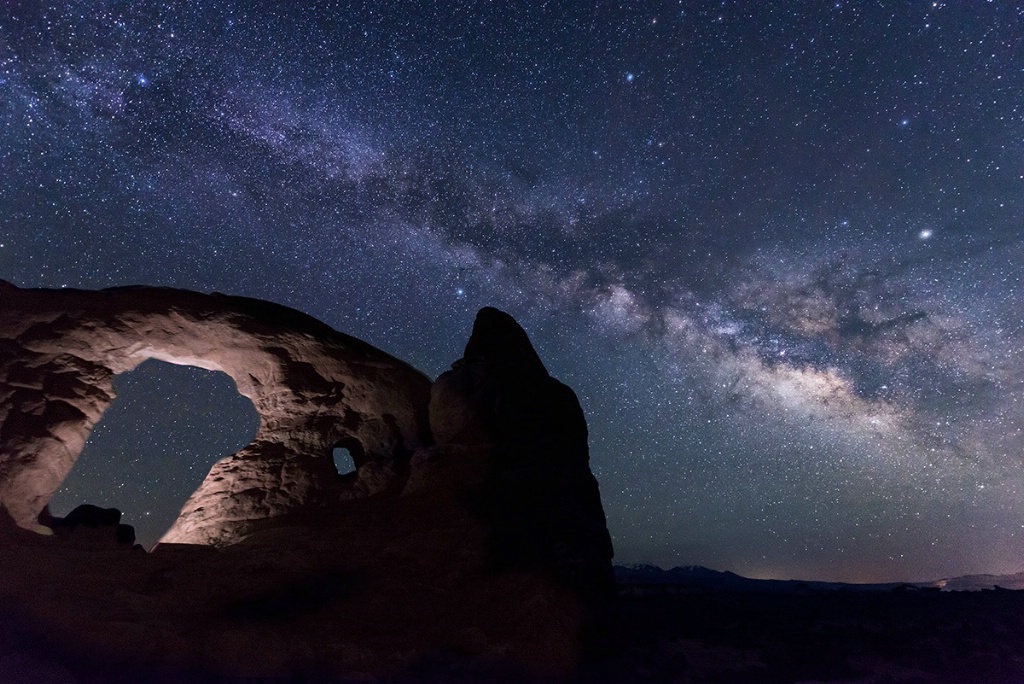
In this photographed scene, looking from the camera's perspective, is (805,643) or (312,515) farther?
(805,643)

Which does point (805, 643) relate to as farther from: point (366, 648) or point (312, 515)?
point (312, 515)

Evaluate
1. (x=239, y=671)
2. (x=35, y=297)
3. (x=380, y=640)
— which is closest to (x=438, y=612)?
(x=380, y=640)

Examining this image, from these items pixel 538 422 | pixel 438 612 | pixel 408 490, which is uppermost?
pixel 538 422

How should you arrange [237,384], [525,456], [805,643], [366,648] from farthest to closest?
[805,643] < [237,384] < [525,456] < [366,648]

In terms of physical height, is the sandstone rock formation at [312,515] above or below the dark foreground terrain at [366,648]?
above

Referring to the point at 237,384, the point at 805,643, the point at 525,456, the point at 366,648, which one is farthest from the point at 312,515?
the point at 805,643

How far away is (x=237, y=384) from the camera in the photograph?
12.6 m

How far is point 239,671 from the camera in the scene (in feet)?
23.7

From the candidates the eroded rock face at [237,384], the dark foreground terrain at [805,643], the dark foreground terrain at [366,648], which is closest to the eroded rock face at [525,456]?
the dark foreground terrain at [366,648]

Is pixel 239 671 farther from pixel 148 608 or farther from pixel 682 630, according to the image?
pixel 682 630

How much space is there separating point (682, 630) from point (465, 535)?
346 inches

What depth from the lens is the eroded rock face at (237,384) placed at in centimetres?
997

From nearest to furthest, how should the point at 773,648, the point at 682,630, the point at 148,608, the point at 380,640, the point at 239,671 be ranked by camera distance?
the point at 239,671 → the point at 148,608 → the point at 380,640 → the point at 773,648 → the point at 682,630

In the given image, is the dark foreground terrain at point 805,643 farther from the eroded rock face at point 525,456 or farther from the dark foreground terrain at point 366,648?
the eroded rock face at point 525,456
